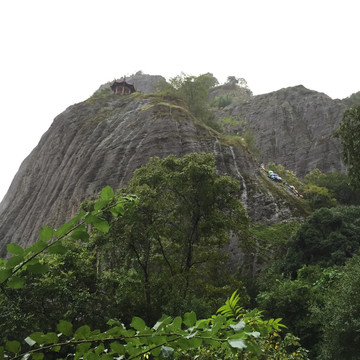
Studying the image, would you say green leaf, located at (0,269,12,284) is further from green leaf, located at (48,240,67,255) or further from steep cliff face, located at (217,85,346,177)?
steep cliff face, located at (217,85,346,177)

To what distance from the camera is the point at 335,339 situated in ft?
31.8

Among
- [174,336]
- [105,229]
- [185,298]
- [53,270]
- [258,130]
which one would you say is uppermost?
[258,130]

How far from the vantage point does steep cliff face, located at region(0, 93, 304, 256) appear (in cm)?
2517

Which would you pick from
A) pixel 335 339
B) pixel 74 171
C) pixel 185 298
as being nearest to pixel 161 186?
pixel 185 298

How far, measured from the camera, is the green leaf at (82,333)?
144 cm

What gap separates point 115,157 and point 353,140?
62.5ft

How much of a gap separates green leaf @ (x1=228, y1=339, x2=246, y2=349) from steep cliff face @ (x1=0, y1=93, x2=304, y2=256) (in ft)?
71.6

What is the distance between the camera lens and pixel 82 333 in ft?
4.76

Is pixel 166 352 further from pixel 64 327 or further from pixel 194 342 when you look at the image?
pixel 64 327

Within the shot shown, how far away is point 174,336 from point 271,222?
21.7 meters

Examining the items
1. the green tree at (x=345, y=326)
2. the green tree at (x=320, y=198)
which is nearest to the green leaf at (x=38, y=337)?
the green tree at (x=345, y=326)

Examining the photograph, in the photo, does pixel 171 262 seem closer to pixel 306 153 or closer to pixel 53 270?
pixel 53 270

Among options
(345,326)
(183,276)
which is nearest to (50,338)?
(345,326)

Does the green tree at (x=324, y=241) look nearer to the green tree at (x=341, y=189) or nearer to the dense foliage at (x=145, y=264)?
the dense foliage at (x=145, y=264)
